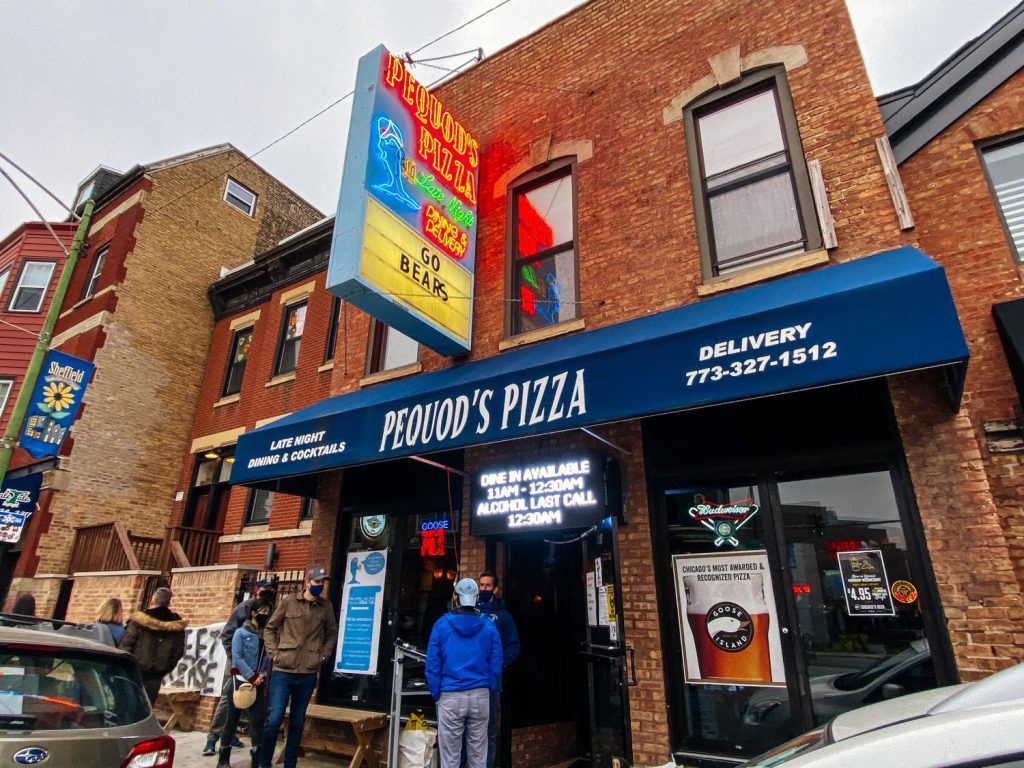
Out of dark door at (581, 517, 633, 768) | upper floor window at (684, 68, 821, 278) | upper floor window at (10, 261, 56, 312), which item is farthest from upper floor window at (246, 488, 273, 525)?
upper floor window at (10, 261, 56, 312)

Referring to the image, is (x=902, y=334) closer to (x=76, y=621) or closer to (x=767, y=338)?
(x=767, y=338)

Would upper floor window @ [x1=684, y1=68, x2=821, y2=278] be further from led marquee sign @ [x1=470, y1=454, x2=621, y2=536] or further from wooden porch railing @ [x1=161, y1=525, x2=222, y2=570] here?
wooden porch railing @ [x1=161, y1=525, x2=222, y2=570]

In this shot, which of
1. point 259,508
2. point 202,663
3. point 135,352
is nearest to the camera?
point 202,663

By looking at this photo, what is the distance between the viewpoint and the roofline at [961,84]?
19.7ft

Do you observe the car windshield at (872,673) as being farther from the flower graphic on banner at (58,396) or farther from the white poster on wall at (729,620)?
the flower graphic on banner at (58,396)

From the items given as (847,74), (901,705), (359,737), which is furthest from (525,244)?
(901,705)

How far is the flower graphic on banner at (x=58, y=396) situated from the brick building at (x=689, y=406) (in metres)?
4.32

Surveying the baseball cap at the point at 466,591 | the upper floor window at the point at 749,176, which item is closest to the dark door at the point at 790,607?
the baseball cap at the point at 466,591

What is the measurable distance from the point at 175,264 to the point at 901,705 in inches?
753

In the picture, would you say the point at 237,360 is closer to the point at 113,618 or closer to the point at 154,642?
the point at 113,618

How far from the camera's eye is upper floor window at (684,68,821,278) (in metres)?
6.38

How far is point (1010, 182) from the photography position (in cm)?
576

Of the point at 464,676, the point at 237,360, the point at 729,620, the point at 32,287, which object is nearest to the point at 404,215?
the point at 464,676

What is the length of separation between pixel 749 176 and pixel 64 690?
24.7 feet
